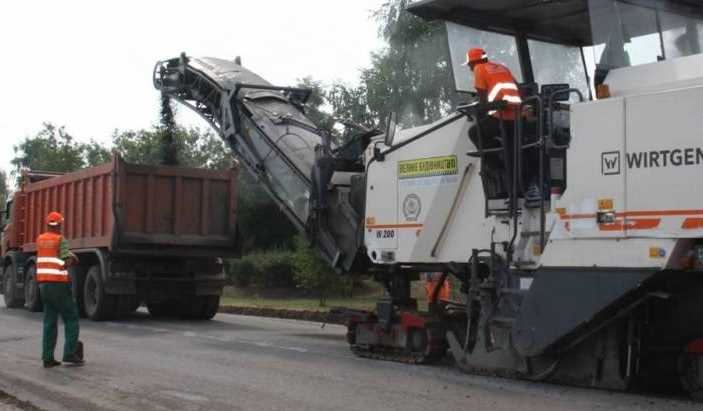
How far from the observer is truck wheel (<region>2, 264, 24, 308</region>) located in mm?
19125

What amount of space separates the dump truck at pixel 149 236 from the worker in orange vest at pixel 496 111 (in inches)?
308

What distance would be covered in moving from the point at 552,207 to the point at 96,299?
9.63 m

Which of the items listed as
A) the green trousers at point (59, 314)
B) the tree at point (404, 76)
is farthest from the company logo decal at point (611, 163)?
the tree at point (404, 76)

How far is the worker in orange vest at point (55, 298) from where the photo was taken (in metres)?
9.77

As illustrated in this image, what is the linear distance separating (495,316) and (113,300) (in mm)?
8542

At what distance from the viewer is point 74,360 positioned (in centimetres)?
981

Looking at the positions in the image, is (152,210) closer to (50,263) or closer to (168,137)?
(168,137)

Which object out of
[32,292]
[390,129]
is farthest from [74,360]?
[32,292]

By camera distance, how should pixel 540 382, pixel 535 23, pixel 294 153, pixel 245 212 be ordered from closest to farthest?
pixel 540 382, pixel 535 23, pixel 294 153, pixel 245 212

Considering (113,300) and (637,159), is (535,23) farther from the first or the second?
(113,300)

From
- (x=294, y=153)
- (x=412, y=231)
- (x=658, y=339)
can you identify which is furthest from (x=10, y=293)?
(x=658, y=339)

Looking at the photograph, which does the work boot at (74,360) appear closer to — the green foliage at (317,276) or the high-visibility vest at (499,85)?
the high-visibility vest at (499,85)

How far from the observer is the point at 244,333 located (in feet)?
45.4

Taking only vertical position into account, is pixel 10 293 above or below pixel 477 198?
below
